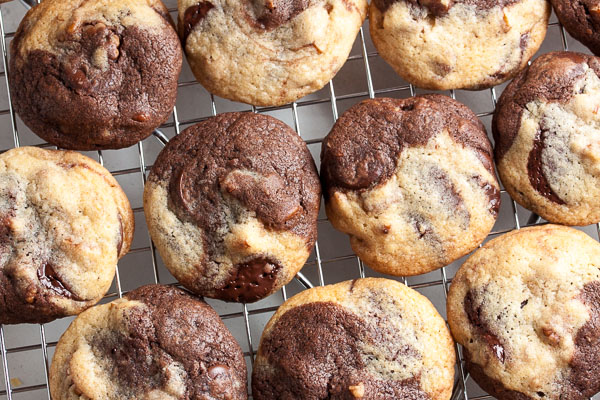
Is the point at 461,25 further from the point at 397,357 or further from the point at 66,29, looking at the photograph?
the point at 66,29

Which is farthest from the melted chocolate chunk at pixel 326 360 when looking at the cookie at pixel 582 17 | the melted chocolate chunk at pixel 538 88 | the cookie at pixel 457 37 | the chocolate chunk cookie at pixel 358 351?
the cookie at pixel 582 17

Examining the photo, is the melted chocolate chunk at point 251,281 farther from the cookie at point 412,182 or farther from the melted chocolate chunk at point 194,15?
the melted chocolate chunk at point 194,15

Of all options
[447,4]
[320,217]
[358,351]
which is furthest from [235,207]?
[447,4]

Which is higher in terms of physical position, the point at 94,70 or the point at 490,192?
the point at 94,70

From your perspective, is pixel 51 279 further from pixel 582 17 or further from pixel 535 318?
pixel 582 17

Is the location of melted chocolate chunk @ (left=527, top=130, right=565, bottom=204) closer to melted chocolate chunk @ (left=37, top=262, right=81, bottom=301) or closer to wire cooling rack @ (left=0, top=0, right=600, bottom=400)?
wire cooling rack @ (left=0, top=0, right=600, bottom=400)

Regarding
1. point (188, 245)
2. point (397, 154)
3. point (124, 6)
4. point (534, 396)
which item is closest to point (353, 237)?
point (397, 154)
